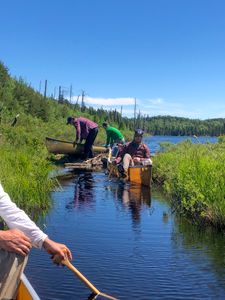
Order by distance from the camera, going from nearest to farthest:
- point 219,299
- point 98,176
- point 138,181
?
point 219,299, point 138,181, point 98,176

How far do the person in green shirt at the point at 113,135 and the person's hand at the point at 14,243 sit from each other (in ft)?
58.3

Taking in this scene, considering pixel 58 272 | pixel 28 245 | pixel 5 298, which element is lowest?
pixel 58 272

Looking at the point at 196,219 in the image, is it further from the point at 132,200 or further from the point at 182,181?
the point at 132,200

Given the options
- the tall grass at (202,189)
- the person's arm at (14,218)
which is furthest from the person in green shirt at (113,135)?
the person's arm at (14,218)

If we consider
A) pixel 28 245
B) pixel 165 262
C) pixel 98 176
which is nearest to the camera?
pixel 28 245

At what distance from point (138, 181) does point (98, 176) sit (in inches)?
117

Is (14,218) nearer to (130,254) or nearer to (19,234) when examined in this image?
(19,234)

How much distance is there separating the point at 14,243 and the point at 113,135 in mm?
18414

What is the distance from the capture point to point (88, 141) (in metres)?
23.5

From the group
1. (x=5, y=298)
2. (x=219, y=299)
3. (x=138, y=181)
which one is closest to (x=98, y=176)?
(x=138, y=181)

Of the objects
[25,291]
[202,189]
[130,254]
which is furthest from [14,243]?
[202,189]

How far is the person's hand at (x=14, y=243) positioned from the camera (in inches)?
149

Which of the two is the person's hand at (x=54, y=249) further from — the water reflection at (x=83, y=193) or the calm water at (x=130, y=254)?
the water reflection at (x=83, y=193)

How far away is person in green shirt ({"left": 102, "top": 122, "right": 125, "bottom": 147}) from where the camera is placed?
21823mm
